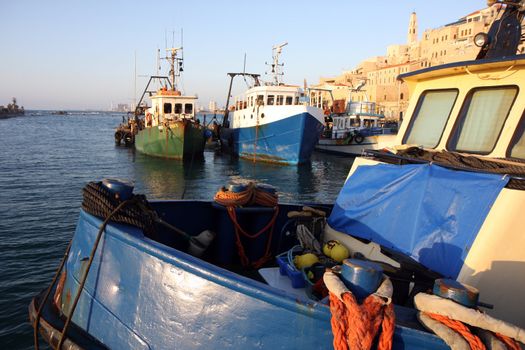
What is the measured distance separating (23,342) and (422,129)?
21.7 feet

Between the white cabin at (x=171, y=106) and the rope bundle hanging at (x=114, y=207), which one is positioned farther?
the white cabin at (x=171, y=106)

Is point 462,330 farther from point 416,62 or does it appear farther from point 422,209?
point 416,62

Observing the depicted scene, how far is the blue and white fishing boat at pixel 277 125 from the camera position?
25578mm

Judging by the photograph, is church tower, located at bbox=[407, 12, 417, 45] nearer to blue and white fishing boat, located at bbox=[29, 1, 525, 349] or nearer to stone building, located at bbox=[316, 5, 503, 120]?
stone building, located at bbox=[316, 5, 503, 120]

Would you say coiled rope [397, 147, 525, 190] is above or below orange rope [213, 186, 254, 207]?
above

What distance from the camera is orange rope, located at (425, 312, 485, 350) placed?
2238mm

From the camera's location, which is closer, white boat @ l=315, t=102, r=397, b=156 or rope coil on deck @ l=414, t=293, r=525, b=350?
rope coil on deck @ l=414, t=293, r=525, b=350

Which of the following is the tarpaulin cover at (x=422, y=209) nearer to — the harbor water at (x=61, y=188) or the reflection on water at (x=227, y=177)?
the harbor water at (x=61, y=188)

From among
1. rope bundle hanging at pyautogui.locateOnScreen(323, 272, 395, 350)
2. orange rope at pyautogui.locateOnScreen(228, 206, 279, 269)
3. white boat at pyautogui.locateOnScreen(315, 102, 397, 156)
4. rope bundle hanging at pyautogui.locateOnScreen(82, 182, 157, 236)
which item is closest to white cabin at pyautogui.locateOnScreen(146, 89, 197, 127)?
white boat at pyautogui.locateOnScreen(315, 102, 397, 156)

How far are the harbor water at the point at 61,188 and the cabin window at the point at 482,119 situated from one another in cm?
667

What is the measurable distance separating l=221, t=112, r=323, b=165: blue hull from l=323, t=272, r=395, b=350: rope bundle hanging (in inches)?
908

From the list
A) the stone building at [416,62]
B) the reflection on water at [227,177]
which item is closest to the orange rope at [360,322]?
the reflection on water at [227,177]

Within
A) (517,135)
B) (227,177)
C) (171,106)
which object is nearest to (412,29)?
(171,106)

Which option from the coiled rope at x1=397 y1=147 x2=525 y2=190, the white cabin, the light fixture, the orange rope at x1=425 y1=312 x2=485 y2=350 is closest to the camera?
the orange rope at x1=425 y1=312 x2=485 y2=350
